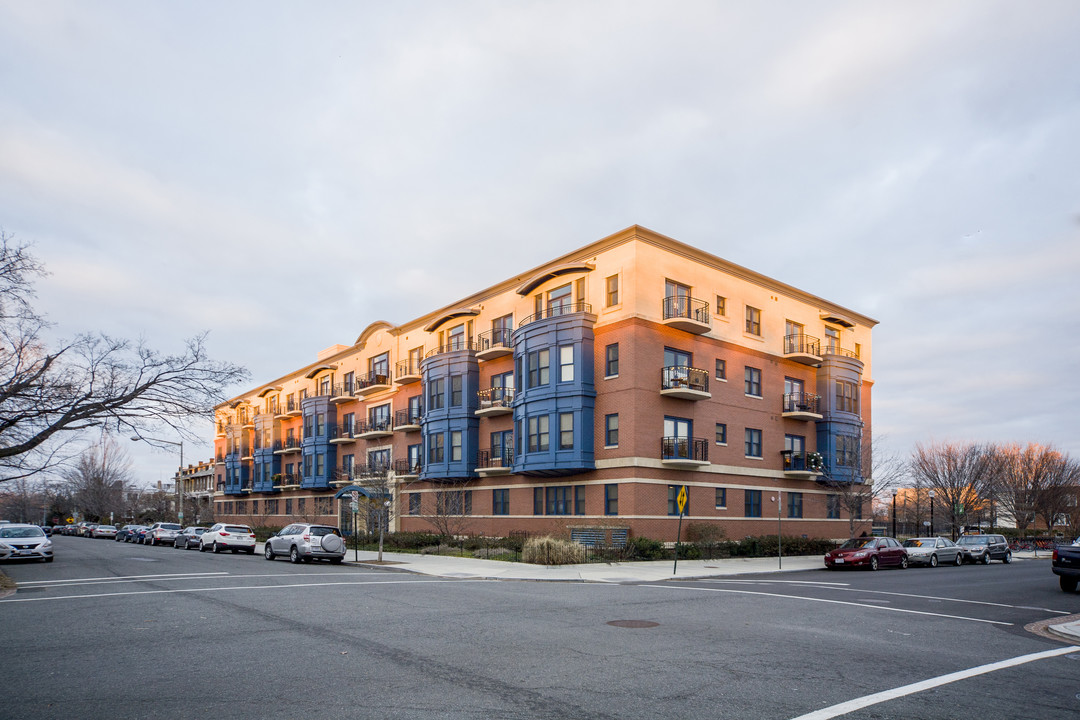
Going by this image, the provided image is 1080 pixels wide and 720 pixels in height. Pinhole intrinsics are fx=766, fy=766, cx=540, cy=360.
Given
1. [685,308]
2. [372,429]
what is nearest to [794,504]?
[685,308]

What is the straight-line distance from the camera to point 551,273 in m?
38.2

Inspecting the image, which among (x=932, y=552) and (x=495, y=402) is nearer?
(x=932, y=552)

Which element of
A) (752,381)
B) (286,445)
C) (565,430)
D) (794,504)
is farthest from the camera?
(286,445)

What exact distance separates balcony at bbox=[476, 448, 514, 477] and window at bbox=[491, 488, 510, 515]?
3.30 feet

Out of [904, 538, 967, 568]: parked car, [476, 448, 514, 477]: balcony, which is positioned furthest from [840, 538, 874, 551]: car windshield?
[476, 448, 514, 477]: balcony

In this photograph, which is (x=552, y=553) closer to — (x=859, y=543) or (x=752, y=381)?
(x=859, y=543)

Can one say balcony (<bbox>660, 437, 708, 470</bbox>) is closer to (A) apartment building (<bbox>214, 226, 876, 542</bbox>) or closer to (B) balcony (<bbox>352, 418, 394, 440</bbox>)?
(A) apartment building (<bbox>214, 226, 876, 542</bbox>)

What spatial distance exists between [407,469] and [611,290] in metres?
20.7

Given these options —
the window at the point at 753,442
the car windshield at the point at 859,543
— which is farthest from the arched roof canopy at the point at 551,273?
the car windshield at the point at 859,543

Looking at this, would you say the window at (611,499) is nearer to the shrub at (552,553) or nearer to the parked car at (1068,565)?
the shrub at (552,553)

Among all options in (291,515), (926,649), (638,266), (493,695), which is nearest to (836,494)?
(638,266)

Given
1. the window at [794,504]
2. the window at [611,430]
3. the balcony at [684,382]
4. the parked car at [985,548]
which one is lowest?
the parked car at [985,548]

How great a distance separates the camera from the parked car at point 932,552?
3416cm

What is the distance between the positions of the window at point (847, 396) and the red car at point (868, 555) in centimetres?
1346
